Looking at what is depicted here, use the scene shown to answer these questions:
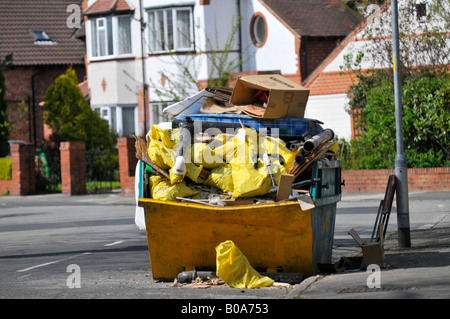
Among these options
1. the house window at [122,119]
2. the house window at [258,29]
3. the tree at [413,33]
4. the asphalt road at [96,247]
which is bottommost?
the asphalt road at [96,247]

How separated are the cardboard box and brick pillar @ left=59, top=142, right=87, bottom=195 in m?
16.5

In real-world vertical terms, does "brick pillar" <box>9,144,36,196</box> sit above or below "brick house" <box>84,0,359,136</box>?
below

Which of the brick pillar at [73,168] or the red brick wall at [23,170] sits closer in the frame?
the brick pillar at [73,168]

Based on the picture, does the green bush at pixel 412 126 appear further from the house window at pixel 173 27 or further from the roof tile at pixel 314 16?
the house window at pixel 173 27

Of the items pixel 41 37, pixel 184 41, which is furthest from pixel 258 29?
pixel 41 37

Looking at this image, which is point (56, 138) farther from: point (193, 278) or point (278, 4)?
point (193, 278)

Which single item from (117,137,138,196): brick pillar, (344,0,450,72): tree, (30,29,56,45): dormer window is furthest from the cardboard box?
(30,29,56,45): dormer window

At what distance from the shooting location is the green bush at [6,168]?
2819 centimetres

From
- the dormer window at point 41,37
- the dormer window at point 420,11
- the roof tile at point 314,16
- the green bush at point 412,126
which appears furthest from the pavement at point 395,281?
the dormer window at point 41,37

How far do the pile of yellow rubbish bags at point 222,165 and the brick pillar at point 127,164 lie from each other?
1526 cm

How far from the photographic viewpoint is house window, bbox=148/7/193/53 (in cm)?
3122

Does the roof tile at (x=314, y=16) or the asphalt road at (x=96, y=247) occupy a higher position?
the roof tile at (x=314, y=16)

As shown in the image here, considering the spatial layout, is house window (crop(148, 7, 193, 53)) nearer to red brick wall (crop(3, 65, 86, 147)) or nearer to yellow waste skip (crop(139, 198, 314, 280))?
red brick wall (crop(3, 65, 86, 147))

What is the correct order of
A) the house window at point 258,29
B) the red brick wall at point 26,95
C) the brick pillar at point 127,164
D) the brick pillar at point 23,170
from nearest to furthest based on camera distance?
the brick pillar at point 127,164 < the brick pillar at point 23,170 < the house window at point 258,29 < the red brick wall at point 26,95
